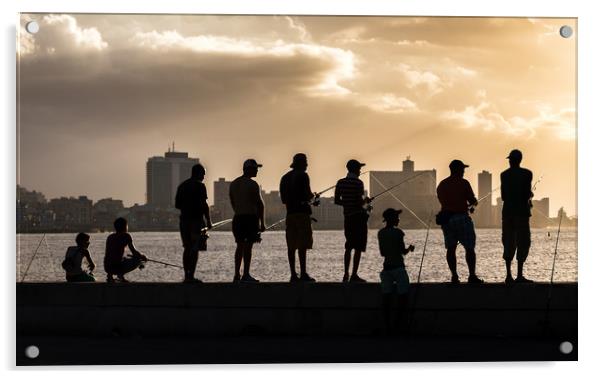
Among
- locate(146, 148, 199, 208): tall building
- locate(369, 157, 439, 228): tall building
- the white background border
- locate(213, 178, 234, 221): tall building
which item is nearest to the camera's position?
the white background border

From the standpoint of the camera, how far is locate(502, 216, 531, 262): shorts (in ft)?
41.2

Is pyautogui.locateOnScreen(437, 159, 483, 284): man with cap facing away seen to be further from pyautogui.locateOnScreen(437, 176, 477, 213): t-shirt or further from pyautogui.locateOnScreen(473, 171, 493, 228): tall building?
pyautogui.locateOnScreen(473, 171, 493, 228): tall building

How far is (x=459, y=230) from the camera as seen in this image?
12422mm

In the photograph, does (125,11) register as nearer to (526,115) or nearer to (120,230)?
(120,230)

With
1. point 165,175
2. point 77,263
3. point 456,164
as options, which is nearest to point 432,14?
point 456,164

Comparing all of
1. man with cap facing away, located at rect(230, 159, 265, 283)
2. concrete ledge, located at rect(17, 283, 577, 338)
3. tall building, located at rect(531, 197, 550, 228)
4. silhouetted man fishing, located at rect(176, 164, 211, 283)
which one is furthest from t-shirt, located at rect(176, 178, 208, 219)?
tall building, located at rect(531, 197, 550, 228)

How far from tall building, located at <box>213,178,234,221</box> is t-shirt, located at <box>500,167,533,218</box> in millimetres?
3790

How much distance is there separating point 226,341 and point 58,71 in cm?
352

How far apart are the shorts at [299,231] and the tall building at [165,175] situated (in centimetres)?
524

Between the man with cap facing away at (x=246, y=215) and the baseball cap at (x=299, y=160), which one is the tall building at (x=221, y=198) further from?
the baseball cap at (x=299, y=160)

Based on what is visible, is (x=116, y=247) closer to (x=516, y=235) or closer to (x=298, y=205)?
(x=298, y=205)

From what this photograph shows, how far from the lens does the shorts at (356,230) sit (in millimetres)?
12641

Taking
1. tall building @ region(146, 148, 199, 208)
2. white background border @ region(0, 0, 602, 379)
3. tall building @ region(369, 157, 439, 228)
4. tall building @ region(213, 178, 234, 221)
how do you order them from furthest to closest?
tall building @ region(146, 148, 199, 208)
tall building @ region(213, 178, 234, 221)
tall building @ region(369, 157, 439, 228)
white background border @ region(0, 0, 602, 379)

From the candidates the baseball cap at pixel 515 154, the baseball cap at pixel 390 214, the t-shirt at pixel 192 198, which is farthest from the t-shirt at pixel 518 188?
the t-shirt at pixel 192 198
